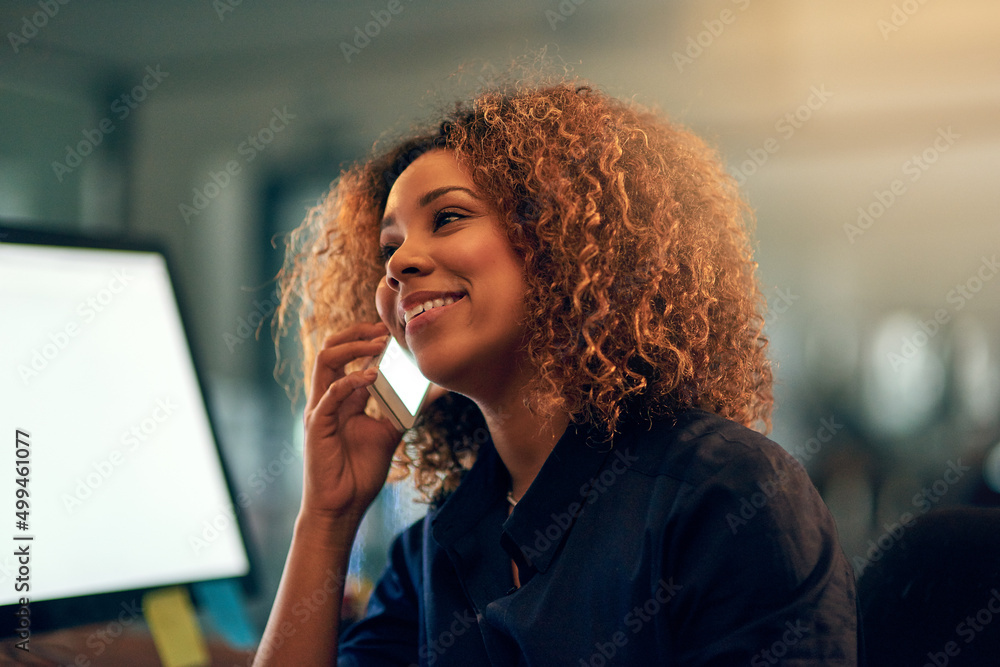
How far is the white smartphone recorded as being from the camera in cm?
113

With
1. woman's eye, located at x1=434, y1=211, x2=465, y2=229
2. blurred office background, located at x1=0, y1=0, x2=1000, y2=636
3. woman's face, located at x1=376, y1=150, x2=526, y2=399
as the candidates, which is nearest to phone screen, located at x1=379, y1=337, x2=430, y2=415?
woman's face, located at x1=376, y1=150, x2=526, y2=399

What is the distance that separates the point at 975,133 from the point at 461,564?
3851 millimetres

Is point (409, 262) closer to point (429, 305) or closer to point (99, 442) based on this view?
point (429, 305)

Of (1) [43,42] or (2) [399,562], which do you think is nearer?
(2) [399,562]

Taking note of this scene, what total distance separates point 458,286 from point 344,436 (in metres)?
0.37

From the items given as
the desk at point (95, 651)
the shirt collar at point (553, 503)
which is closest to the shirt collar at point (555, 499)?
the shirt collar at point (553, 503)

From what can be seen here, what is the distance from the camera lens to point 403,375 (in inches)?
46.7

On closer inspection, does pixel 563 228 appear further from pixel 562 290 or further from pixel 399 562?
pixel 399 562

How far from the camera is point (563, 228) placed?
0.98 metres

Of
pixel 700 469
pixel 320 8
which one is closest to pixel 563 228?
pixel 700 469

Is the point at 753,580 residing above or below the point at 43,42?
below

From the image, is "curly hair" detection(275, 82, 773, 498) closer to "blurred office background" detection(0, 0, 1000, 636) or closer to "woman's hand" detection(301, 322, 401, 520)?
"woman's hand" detection(301, 322, 401, 520)

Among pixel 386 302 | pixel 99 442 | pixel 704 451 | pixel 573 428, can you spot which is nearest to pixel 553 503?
pixel 573 428

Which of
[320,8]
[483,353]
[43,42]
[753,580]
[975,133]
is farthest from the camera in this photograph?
[975,133]
